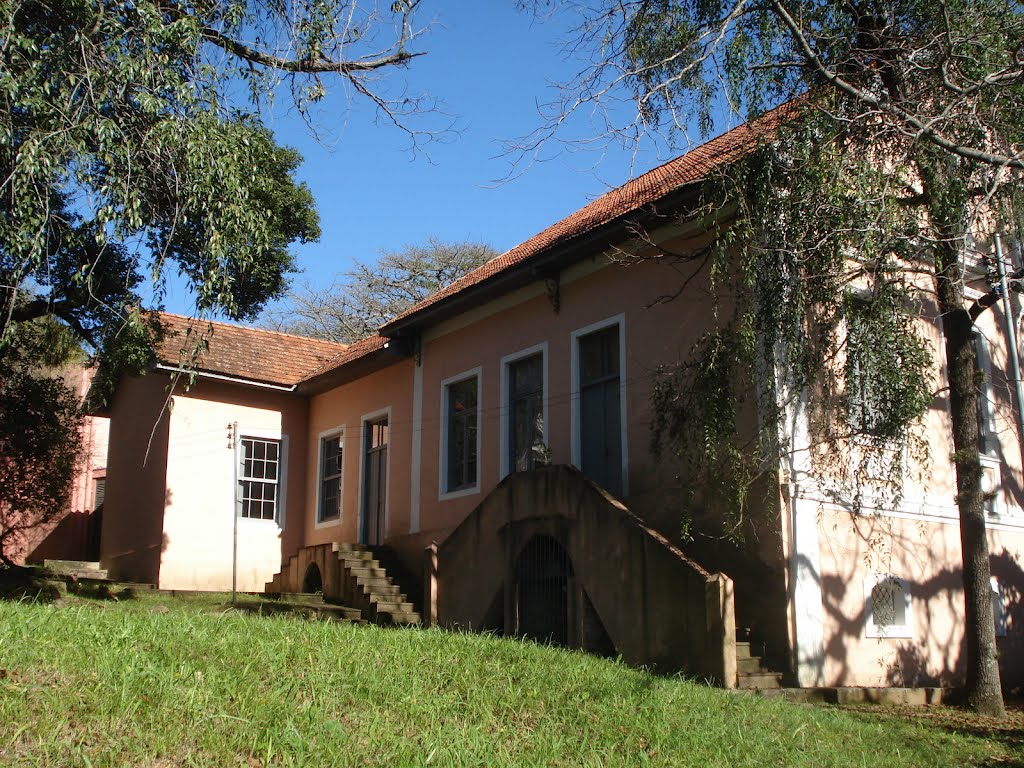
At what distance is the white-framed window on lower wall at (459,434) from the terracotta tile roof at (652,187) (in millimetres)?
1375

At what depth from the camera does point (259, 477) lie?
1988 centimetres

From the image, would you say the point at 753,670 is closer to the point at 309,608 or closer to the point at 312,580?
the point at 309,608

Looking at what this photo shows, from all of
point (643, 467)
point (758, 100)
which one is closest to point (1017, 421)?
point (643, 467)

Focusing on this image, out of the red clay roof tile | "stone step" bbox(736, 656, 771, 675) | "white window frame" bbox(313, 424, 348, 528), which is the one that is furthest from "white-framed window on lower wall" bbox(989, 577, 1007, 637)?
"white window frame" bbox(313, 424, 348, 528)

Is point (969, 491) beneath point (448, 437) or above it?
beneath

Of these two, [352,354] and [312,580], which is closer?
[312,580]

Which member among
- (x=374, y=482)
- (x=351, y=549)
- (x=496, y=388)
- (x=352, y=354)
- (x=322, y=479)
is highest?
(x=352, y=354)

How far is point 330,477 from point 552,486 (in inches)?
334

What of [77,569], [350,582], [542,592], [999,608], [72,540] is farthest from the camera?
[72,540]

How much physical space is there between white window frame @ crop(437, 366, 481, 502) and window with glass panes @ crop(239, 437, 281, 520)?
4.90 metres

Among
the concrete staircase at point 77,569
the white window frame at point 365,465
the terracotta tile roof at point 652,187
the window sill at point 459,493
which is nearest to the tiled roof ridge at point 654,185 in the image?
the terracotta tile roof at point 652,187

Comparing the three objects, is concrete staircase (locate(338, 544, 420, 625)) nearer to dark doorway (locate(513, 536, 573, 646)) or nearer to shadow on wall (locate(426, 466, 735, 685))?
shadow on wall (locate(426, 466, 735, 685))

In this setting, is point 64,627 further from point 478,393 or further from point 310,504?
point 310,504

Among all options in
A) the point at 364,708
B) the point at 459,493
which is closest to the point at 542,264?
the point at 459,493
